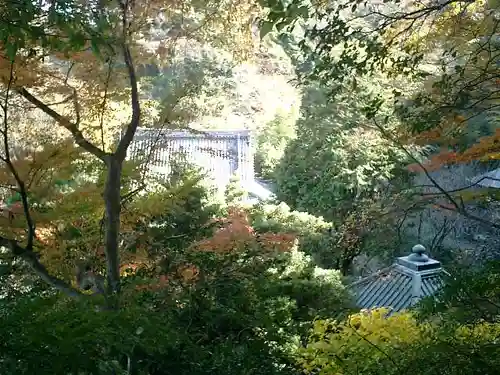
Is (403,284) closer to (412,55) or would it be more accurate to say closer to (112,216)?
(412,55)

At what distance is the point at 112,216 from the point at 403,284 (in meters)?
4.72

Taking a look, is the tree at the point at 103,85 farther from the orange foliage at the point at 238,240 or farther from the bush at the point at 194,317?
the orange foliage at the point at 238,240

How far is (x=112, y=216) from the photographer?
3191 mm

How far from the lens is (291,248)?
5.89 meters

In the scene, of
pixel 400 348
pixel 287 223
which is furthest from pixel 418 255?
pixel 400 348

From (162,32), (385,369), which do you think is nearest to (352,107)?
(162,32)

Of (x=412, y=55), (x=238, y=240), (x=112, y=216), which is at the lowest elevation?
(x=238, y=240)

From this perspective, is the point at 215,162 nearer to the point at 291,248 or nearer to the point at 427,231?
the point at 427,231

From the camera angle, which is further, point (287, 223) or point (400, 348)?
point (287, 223)

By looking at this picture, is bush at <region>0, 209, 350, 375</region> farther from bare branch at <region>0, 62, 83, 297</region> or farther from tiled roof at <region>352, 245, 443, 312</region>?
tiled roof at <region>352, 245, 443, 312</region>

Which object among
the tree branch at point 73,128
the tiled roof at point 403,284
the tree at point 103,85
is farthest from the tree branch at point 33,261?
the tiled roof at point 403,284

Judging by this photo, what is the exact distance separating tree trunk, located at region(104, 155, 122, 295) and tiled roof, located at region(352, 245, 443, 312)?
13.3 ft

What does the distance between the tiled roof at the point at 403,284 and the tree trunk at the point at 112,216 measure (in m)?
4.07

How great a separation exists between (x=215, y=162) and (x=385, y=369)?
30.0ft
